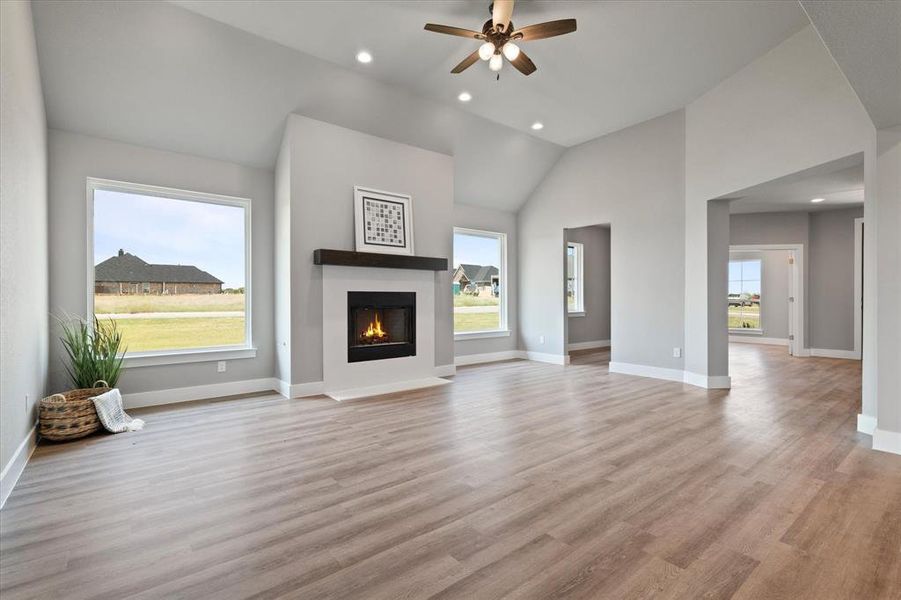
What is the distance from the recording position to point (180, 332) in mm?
4777

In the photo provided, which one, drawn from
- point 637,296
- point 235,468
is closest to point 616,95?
point 637,296

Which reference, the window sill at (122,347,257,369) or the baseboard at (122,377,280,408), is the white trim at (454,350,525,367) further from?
the window sill at (122,347,257,369)

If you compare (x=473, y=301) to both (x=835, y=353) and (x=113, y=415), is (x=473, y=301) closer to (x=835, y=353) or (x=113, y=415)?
(x=113, y=415)

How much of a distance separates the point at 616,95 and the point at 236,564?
581cm

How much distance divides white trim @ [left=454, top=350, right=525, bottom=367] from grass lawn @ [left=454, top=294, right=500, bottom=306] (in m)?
0.88

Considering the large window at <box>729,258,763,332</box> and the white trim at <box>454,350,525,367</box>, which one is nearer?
the white trim at <box>454,350,525,367</box>

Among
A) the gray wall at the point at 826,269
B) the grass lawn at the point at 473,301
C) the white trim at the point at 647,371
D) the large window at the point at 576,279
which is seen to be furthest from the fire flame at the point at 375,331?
the gray wall at the point at 826,269

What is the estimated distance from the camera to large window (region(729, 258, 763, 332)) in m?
9.70

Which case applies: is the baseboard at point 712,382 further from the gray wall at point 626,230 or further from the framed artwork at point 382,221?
the framed artwork at point 382,221

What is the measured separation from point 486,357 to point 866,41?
5857 millimetres

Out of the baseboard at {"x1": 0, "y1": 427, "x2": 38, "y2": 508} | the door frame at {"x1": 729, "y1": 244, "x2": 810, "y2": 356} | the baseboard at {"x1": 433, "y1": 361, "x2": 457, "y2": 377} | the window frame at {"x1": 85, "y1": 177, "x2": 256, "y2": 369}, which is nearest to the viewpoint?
the baseboard at {"x1": 0, "y1": 427, "x2": 38, "y2": 508}

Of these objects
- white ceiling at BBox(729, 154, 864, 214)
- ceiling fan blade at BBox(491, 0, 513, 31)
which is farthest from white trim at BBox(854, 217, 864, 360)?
ceiling fan blade at BBox(491, 0, 513, 31)

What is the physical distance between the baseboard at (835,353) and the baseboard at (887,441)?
5.74 meters

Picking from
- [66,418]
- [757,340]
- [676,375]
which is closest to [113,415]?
[66,418]
